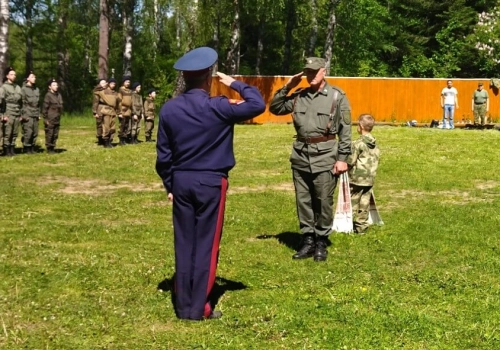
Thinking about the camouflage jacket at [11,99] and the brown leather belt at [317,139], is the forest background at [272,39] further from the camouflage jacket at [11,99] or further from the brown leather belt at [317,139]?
the brown leather belt at [317,139]

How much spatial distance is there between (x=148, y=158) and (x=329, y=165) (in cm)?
980

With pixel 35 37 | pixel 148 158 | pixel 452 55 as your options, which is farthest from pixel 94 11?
pixel 148 158

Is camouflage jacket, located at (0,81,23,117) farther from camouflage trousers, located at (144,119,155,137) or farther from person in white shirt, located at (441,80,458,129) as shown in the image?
person in white shirt, located at (441,80,458,129)

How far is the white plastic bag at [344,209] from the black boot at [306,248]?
0.96 metres

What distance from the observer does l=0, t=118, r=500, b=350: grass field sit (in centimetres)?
506

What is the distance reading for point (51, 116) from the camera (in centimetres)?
1692

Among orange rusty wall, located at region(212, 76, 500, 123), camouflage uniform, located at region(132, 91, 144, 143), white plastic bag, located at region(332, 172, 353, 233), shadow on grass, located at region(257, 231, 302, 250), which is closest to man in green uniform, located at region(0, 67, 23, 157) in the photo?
camouflage uniform, located at region(132, 91, 144, 143)

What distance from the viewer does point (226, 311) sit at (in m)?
5.58

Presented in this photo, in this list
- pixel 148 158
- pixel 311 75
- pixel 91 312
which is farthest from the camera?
pixel 148 158

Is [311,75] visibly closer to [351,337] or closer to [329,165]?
[329,165]

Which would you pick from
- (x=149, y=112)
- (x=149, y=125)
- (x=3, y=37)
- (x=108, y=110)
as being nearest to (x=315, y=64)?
(x=108, y=110)

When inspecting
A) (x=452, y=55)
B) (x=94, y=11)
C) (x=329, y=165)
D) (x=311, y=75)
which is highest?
(x=94, y=11)

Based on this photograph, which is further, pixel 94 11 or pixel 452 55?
pixel 94 11

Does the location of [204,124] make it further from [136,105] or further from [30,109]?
[136,105]
